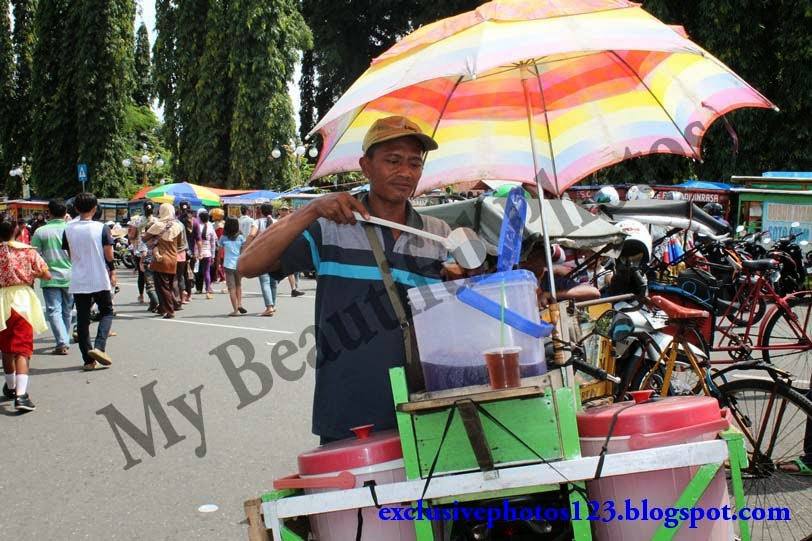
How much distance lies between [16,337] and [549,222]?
5088mm

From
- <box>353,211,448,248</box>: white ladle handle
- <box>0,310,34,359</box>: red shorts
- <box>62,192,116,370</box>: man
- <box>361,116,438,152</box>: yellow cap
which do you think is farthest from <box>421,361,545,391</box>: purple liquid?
<box>62,192,116,370</box>: man

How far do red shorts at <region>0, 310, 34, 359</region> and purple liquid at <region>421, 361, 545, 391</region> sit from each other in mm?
5681

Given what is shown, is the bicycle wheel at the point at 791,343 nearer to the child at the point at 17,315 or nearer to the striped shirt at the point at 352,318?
the striped shirt at the point at 352,318

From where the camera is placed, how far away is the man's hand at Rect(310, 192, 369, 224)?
2625 mm

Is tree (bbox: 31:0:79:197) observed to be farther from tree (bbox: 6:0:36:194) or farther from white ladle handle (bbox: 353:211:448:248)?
white ladle handle (bbox: 353:211:448:248)

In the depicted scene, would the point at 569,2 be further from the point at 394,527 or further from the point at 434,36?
the point at 394,527

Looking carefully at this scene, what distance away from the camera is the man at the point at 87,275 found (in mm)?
8133

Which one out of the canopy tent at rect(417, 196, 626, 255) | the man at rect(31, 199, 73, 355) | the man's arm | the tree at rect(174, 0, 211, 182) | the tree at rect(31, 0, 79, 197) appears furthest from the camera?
the tree at rect(31, 0, 79, 197)

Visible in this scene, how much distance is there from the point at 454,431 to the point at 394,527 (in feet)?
1.32

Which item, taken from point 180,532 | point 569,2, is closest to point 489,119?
point 569,2

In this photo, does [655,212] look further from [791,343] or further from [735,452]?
[735,452]

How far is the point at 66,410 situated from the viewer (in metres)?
6.65

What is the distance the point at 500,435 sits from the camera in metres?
2.18

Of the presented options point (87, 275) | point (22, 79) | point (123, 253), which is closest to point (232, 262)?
point (87, 275)
